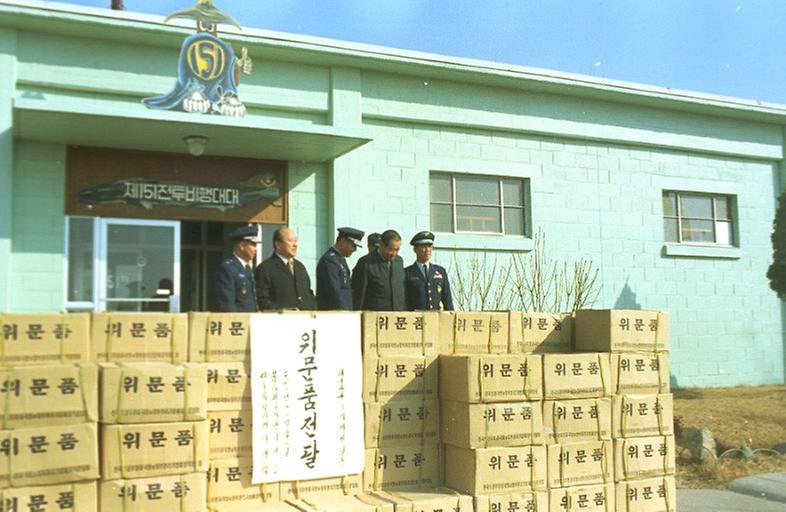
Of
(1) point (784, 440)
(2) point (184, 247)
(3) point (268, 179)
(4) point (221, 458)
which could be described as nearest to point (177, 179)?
(3) point (268, 179)

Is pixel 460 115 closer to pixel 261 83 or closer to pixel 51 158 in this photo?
pixel 261 83

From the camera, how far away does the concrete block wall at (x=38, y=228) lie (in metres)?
9.36

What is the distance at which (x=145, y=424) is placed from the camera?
4.26 meters

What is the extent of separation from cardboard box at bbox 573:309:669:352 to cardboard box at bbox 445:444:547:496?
0.92 metres

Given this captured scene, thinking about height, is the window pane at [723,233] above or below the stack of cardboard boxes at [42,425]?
above

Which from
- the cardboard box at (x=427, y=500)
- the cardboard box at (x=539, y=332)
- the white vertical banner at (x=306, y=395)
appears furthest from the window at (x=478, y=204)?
the cardboard box at (x=427, y=500)

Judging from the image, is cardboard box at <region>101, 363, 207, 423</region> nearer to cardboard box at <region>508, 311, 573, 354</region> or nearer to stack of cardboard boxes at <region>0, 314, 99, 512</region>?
stack of cardboard boxes at <region>0, 314, 99, 512</region>

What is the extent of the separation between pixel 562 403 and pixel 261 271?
275cm

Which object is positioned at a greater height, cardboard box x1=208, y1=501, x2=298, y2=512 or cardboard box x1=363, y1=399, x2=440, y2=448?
cardboard box x1=363, y1=399, x2=440, y2=448

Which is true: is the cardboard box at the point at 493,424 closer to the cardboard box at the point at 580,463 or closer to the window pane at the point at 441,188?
the cardboard box at the point at 580,463

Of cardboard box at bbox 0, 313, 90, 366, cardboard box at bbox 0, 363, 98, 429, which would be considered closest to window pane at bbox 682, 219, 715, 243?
cardboard box at bbox 0, 313, 90, 366

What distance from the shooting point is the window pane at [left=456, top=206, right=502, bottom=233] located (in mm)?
11891

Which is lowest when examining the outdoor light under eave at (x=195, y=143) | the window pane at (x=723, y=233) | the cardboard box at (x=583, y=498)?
the cardboard box at (x=583, y=498)

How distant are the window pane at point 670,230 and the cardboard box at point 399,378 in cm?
963
